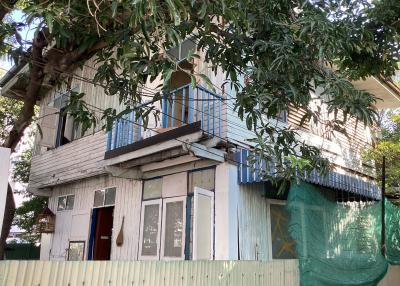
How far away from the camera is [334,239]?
6.44m

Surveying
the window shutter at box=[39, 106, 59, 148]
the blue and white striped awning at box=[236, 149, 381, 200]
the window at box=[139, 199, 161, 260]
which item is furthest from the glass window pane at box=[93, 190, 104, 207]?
the blue and white striped awning at box=[236, 149, 381, 200]

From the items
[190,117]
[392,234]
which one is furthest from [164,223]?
[392,234]

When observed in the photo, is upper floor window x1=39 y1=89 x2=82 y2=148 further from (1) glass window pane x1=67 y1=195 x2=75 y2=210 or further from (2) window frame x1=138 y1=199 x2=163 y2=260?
(2) window frame x1=138 y1=199 x2=163 y2=260

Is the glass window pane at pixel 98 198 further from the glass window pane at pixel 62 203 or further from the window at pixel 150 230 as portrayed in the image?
the window at pixel 150 230

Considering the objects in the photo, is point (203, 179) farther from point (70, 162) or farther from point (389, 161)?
point (389, 161)

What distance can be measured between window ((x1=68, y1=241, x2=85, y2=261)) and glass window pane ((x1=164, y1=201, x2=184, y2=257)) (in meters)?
3.16

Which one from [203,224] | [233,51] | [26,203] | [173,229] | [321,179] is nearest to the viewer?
[233,51]

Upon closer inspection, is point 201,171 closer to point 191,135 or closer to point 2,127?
point 191,135

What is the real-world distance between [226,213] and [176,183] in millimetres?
1534

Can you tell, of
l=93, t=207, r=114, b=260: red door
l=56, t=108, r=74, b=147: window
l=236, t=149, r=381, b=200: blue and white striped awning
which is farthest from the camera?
l=56, t=108, r=74, b=147: window

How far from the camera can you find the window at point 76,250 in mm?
10275

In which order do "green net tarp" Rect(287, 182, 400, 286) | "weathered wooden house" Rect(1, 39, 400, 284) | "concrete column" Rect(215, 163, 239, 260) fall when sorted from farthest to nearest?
1. "weathered wooden house" Rect(1, 39, 400, 284)
2. "concrete column" Rect(215, 163, 239, 260)
3. "green net tarp" Rect(287, 182, 400, 286)

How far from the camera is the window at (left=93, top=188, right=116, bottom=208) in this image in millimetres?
9906

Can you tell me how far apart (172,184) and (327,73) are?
4972 mm
